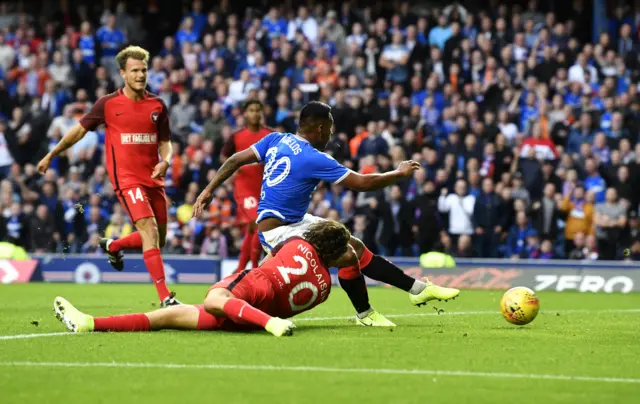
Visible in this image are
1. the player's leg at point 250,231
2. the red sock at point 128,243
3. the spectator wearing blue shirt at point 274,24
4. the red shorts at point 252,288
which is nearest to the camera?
the red shorts at point 252,288

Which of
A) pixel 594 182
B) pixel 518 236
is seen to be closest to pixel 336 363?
pixel 518 236

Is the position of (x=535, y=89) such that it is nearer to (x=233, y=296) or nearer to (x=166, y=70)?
(x=166, y=70)

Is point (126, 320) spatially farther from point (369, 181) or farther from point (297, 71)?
point (297, 71)

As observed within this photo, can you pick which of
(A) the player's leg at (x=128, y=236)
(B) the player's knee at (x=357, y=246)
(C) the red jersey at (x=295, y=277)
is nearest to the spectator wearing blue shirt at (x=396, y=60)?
(A) the player's leg at (x=128, y=236)

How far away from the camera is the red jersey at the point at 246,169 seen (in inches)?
614

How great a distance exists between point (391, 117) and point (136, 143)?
10.7 meters

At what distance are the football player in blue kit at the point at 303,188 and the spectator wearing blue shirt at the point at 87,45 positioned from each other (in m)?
15.3

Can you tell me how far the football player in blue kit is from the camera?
1012 centimetres

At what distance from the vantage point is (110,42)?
2550 cm

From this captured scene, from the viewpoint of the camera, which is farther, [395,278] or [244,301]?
[395,278]

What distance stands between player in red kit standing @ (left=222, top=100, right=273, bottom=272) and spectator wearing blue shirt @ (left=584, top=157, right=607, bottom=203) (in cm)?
676

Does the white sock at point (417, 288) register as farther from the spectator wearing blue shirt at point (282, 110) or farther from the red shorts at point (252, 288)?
the spectator wearing blue shirt at point (282, 110)

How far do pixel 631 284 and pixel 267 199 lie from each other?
9769mm

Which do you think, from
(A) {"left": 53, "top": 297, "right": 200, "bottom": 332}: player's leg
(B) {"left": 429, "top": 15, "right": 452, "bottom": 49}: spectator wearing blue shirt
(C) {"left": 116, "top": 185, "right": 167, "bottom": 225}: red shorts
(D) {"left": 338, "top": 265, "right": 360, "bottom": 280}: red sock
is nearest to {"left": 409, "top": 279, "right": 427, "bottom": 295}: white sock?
(D) {"left": 338, "top": 265, "right": 360, "bottom": 280}: red sock
